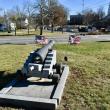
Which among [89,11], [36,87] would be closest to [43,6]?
[36,87]

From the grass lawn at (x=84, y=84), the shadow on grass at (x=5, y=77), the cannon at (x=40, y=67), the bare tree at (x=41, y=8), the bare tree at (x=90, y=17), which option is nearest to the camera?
the grass lawn at (x=84, y=84)

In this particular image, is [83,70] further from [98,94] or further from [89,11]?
[89,11]

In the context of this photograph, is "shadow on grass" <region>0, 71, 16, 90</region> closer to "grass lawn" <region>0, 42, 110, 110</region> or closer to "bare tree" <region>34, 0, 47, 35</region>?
"grass lawn" <region>0, 42, 110, 110</region>

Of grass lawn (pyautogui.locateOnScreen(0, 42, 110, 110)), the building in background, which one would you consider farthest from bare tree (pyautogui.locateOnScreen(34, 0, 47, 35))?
the building in background

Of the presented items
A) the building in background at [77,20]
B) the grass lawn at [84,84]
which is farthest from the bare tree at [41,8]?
the building in background at [77,20]

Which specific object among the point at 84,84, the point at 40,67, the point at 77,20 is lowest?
the point at 77,20

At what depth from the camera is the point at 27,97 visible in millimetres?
6273

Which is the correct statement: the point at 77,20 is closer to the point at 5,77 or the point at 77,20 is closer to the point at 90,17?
the point at 90,17

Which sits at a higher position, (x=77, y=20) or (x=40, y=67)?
(x=40, y=67)

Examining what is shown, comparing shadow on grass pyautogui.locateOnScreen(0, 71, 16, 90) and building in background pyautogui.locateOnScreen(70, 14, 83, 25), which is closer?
shadow on grass pyautogui.locateOnScreen(0, 71, 16, 90)

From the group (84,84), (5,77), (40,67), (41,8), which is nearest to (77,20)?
(41,8)

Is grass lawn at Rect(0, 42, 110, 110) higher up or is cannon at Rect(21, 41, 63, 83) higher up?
cannon at Rect(21, 41, 63, 83)

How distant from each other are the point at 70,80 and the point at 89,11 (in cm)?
9512

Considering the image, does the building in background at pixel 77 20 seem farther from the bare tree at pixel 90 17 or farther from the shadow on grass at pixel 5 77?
the shadow on grass at pixel 5 77
